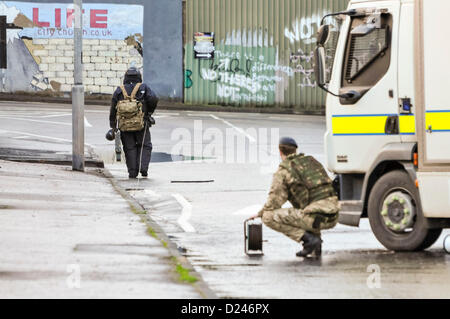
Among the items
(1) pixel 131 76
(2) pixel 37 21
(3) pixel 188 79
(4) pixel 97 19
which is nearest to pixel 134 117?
(1) pixel 131 76

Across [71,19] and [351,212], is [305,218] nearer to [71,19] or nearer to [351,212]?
[351,212]

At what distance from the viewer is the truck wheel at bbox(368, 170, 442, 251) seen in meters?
10.2

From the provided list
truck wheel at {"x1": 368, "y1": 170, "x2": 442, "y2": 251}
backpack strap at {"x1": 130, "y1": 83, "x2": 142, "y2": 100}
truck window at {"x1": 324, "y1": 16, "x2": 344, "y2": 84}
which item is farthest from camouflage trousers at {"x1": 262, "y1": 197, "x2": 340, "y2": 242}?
backpack strap at {"x1": 130, "y1": 83, "x2": 142, "y2": 100}

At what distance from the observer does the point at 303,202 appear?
1023 centimetres

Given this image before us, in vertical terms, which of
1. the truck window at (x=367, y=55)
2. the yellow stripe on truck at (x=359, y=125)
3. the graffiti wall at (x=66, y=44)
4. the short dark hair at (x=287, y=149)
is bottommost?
the short dark hair at (x=287, y=149)

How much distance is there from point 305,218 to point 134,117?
7.89m

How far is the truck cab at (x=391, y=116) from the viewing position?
9.95 m

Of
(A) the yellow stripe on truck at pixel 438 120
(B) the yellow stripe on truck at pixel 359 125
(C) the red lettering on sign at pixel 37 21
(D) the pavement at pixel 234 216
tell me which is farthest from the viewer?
(C) the red lettering on sign at pixel 37 21

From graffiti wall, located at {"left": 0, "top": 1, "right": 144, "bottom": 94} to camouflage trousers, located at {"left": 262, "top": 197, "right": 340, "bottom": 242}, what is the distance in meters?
30.5

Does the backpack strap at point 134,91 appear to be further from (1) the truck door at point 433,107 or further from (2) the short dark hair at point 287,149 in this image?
(1) the truck door at point 433,107

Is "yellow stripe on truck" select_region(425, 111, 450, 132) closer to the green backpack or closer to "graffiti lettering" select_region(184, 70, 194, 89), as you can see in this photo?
the green backpack

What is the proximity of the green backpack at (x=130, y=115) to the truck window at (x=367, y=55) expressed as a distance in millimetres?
7141

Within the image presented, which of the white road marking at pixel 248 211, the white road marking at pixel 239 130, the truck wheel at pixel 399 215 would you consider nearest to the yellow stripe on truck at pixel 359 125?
the truck wheel at pixel 399 215
